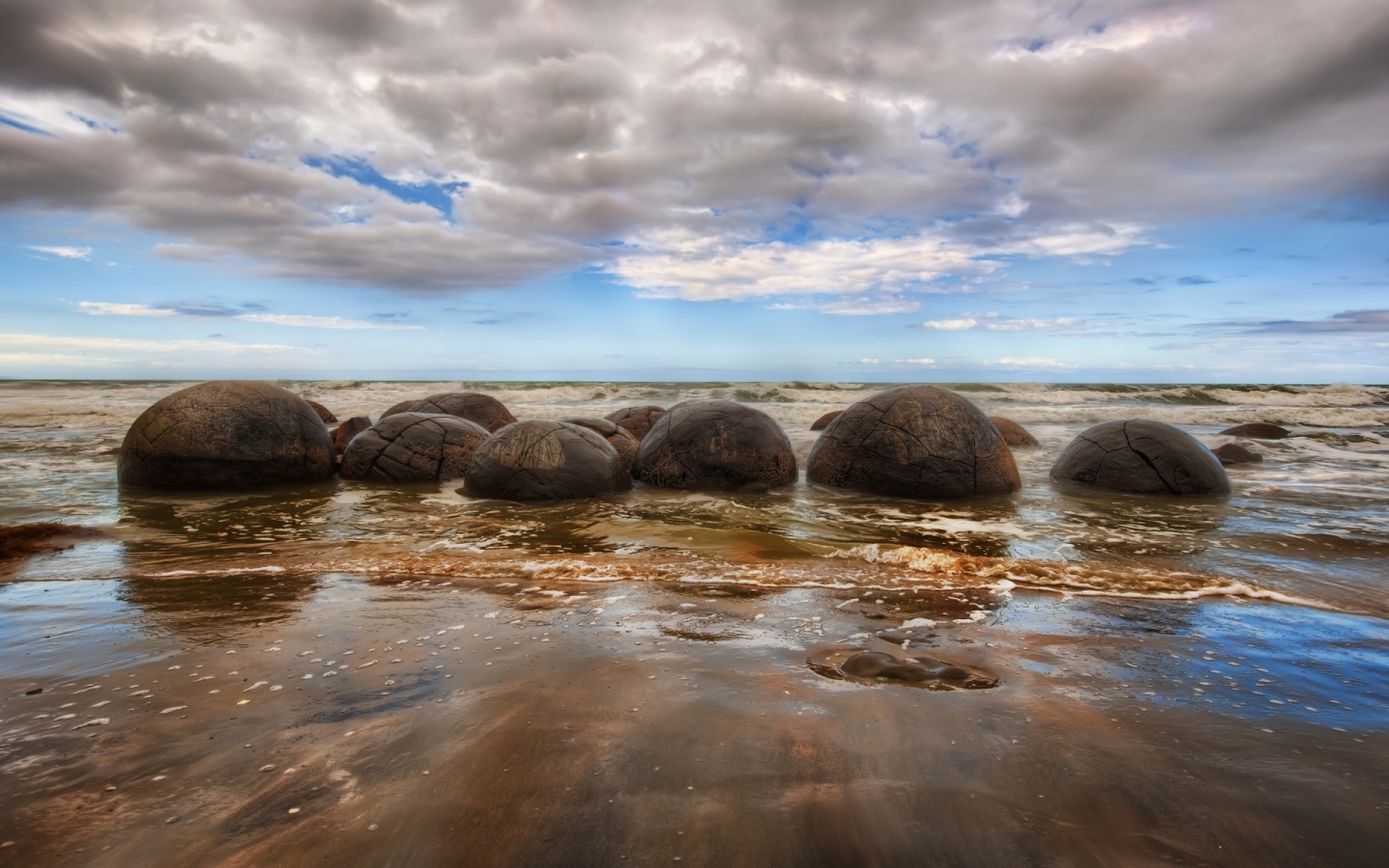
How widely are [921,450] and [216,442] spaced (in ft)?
28.9

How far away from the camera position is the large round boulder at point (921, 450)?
8195mm

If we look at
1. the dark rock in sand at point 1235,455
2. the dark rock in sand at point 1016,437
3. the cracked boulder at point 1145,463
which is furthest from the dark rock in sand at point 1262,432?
the cracked boulder at point 1145,463

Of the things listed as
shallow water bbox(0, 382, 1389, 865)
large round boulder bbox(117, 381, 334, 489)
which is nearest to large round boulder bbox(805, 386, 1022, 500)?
shallow water bbox(0, 382, 1389, 865)

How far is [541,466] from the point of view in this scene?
8289mm

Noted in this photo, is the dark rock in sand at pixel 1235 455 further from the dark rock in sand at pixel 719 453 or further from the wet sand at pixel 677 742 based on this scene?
the wet sand at pixel 677 742

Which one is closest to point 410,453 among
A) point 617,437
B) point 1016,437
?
point 617,437

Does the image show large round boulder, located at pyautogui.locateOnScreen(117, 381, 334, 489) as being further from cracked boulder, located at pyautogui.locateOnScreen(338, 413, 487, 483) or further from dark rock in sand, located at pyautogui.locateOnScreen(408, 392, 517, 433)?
dark rock in sand, located at pyautogui.locateOnScreen(408, 392, 517, 433)

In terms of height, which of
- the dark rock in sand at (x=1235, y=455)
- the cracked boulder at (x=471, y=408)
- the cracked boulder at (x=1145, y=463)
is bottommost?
the dark rock in sand at (x=1235, y=455)

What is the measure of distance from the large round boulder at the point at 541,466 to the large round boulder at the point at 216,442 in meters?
2.76

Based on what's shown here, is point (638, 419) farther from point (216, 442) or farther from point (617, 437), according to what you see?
point (216, 442)

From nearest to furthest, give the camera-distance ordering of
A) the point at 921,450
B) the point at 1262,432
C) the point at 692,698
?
the point at 692,698 → the point at 921,450 → the point at 1262,432

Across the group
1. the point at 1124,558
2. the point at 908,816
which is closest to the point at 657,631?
the point at 908,816

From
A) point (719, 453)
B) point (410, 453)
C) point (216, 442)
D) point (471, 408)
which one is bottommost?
point (410, 453)

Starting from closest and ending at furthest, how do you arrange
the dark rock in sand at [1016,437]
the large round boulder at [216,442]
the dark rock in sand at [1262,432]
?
the large round boulder at [216,442], the dark rock in sand at [1016,437], the dark rock in sand at [1262,432]
